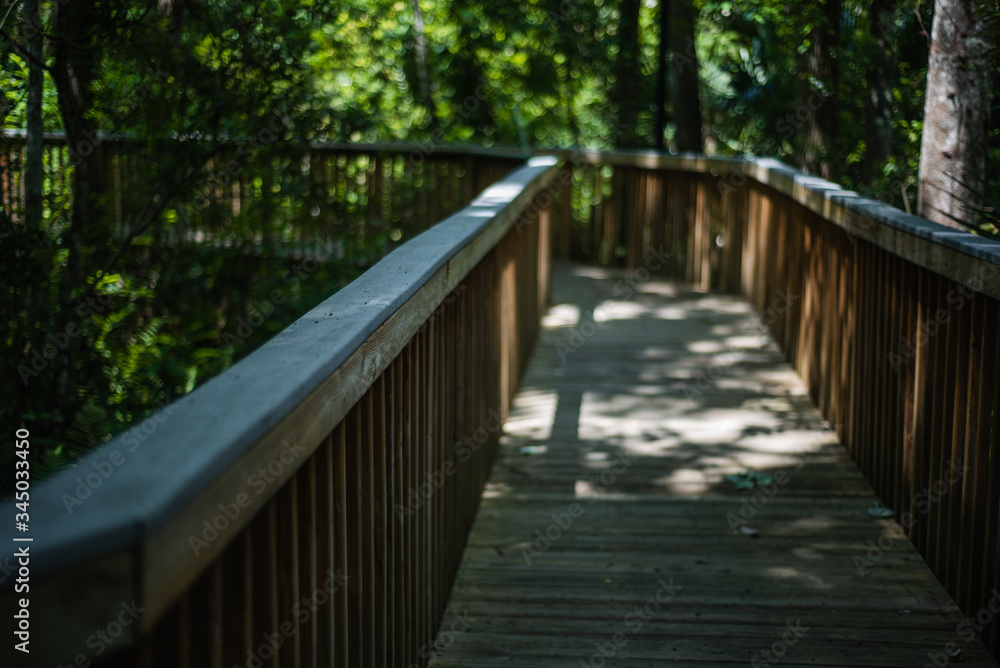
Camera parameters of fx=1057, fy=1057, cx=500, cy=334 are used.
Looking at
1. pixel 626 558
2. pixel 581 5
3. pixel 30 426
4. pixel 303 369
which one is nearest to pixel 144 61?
pixel 30 426

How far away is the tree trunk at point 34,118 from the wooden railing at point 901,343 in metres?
3.79

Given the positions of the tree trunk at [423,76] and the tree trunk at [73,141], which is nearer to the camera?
the tree trunk at [73,141]

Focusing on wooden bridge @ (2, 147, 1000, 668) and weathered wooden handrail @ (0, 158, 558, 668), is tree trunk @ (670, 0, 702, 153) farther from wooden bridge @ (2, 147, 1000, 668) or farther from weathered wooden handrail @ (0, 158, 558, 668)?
weathered wooden handrail @ (0, 158, 558, 668)

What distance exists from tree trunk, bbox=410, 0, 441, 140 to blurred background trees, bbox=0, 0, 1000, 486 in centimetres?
475

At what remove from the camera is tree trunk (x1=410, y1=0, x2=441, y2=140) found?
1661cm

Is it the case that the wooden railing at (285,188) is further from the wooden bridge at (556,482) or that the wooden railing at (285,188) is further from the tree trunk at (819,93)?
the tree trunk at (819,93)

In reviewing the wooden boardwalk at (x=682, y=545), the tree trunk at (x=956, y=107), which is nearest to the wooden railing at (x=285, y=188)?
the wooden boardwalk at (x=682, y=545)

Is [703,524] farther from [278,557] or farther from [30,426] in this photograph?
[30,426]

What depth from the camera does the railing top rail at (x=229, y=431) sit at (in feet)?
3.22

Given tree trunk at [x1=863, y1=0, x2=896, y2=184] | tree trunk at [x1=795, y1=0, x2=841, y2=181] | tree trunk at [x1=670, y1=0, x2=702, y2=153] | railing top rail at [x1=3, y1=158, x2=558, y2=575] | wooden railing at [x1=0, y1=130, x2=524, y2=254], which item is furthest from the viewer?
tree trunk at [x1=670, y1=0, x2=702, y2=153]

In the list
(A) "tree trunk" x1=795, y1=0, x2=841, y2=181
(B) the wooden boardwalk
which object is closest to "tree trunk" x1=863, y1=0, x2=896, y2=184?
(A) "tree trunk" x1=795, y1=0, x2=841, y2=181

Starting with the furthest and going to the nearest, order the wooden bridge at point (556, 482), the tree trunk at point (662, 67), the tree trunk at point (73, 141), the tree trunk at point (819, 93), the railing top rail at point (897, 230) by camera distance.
A: 1. the tree trunk at point (662, 67)
2. the tree trunk at point (819, 93)
3. the tree trunk at point (73, 141)
4. the railing top rail at point (897, 230)
5. the wooden bridge at point (556, 482)

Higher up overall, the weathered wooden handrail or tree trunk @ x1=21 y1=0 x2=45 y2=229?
tree trunk @ x1=21 y1=0 x2=45 y2=229

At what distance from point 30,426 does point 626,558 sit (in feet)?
11.0
